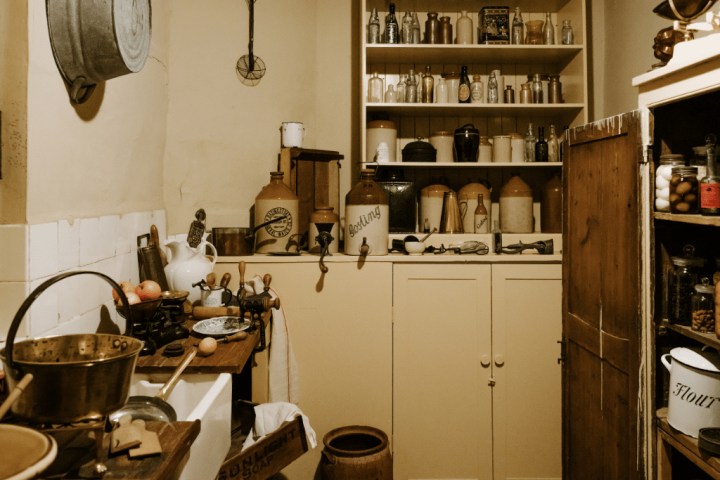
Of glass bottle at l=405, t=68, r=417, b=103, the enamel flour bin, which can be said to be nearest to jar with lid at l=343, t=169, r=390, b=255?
glass bottle at l=405, t=68, r=417, b=103

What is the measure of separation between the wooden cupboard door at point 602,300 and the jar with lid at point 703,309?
0.52 feet

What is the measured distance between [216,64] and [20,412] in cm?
236

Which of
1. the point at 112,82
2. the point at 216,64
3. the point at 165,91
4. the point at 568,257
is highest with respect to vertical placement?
the point at 216,64

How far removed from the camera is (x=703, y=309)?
1649 mm

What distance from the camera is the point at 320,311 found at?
2.61 metres

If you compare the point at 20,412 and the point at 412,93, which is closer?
the point at 20,412

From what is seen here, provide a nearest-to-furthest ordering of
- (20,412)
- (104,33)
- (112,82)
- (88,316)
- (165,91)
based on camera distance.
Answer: (20,412), (104,33), (88,316), (112,82), (165,91)

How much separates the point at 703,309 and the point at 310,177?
6.43 ft

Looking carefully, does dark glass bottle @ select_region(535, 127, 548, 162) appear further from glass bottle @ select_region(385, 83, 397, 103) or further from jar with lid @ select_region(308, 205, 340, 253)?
A: jar with lid @ select_region(308, 205, 340, 253)

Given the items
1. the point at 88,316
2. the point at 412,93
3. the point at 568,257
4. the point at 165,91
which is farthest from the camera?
the point at 412,93

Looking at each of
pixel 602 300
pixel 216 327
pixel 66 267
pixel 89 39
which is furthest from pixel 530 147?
pixel 66 267

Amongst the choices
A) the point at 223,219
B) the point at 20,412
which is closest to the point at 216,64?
the point at 223,219

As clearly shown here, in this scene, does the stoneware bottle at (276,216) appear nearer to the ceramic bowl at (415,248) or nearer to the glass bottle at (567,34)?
the ceramic bowl at (415,248)

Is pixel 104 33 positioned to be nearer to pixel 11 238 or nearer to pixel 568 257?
pixel 11 238
